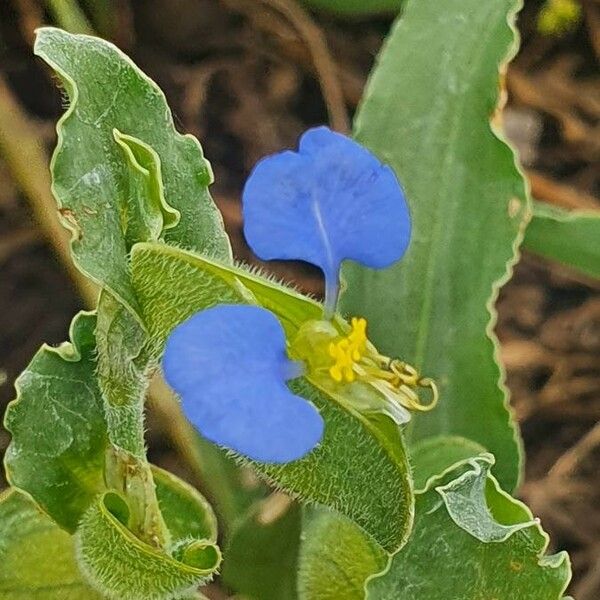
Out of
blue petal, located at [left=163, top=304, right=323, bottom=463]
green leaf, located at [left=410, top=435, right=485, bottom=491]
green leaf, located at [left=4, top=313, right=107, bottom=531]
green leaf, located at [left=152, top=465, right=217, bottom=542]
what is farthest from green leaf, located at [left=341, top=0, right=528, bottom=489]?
blue petal, located at [left=163, top=304, right=323, bottom=463]

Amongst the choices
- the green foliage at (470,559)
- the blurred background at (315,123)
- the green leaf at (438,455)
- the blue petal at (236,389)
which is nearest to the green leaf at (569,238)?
the blurred background at (315,123)

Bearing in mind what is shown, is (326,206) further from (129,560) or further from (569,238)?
(569,238)

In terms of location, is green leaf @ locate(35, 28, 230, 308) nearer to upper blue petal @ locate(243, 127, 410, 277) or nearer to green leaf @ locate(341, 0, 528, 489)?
upper blue petal @ locate(243, 127, 410, 277)

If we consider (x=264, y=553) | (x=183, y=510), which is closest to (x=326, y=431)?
(x=183, y=510)

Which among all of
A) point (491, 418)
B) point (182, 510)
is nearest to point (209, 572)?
point (182, 510)

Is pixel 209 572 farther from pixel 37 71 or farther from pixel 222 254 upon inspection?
pixel 37 71

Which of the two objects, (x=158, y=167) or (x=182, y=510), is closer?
(x=158, y=167)

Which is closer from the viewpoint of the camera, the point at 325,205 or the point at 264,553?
the point at 325,205
